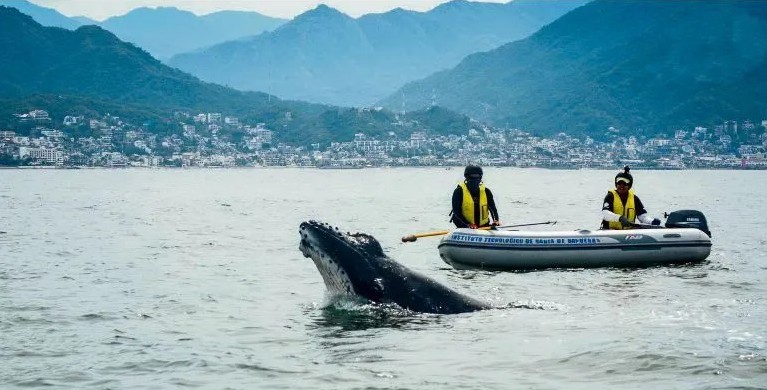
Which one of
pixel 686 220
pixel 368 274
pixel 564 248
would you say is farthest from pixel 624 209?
pixel 368 274

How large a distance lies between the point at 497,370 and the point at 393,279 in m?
2.89

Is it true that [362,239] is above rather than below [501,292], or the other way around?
above

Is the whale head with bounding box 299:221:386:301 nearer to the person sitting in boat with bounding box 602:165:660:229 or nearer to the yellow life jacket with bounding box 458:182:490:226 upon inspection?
the yellow life jacket with bounding box 458:182:490:226

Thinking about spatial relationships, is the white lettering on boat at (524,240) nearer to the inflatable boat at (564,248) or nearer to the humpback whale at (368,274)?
the inflatable boat at (564,248)

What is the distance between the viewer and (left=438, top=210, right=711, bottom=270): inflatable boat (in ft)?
72.8

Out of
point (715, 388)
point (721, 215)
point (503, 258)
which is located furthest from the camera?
point (721, 215)

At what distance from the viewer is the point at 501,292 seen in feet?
61.7

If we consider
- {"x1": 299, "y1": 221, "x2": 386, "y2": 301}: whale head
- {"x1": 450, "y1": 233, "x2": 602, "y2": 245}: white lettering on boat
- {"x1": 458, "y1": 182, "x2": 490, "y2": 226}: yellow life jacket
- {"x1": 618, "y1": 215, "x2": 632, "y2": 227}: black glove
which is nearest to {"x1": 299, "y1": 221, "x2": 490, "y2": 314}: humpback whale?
{"x1": 299, "y1": 221, "x2": 386, "y2": 301}: whale head

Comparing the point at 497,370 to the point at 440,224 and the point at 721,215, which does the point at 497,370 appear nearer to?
the point at 440,224

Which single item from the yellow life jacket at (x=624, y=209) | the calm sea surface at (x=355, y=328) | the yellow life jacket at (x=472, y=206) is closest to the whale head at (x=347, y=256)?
the calm sea surface at (x=355, y=328)

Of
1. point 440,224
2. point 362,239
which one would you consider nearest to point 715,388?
point 362,239

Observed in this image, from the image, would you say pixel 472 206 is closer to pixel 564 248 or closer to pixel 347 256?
pixel 564 248

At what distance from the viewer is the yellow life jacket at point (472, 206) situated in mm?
22516

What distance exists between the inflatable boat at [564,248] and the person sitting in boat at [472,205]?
1.92 feet
